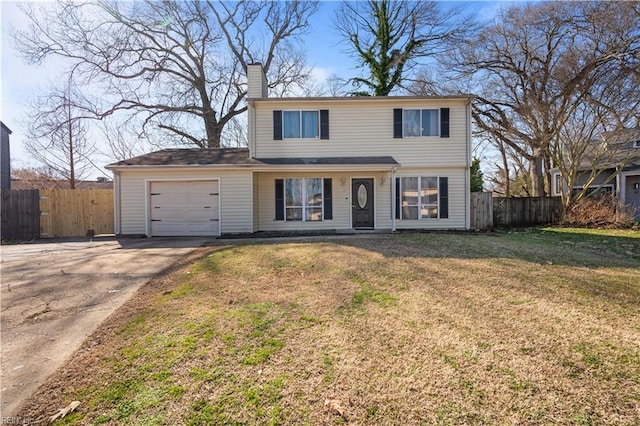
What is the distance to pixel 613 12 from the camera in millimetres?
12703

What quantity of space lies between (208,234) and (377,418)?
10.2m

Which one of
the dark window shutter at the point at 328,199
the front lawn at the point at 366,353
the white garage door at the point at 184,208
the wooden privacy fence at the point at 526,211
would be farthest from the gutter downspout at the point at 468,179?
the white garage door at the point at 184,208

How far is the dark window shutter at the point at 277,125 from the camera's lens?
463 inches

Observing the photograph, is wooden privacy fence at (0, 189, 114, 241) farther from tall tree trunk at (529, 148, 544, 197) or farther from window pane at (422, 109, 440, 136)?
tall tree trunk at (529, 148, 544, 197)

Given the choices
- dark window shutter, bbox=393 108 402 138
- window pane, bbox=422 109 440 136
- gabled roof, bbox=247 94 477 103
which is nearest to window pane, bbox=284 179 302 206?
gabled roof, bbox=247 94 477 103

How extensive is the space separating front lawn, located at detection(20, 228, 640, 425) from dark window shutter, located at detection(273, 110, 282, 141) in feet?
25.4

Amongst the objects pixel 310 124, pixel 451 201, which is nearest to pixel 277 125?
pixel 310 124

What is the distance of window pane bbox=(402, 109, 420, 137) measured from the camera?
38.7ft

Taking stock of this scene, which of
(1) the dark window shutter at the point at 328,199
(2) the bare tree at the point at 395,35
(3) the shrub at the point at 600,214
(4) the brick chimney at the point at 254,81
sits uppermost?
(2) the bare tree at the point at 395,35

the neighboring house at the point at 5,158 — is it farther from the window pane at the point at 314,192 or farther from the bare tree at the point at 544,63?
the bare tree at the point at 544,63

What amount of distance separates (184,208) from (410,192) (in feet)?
28.5

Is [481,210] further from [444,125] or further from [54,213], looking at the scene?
[54,213]

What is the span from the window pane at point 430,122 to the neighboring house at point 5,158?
2196cm

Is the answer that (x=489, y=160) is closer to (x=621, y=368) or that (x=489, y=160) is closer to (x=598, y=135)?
(x=598, y=135)
